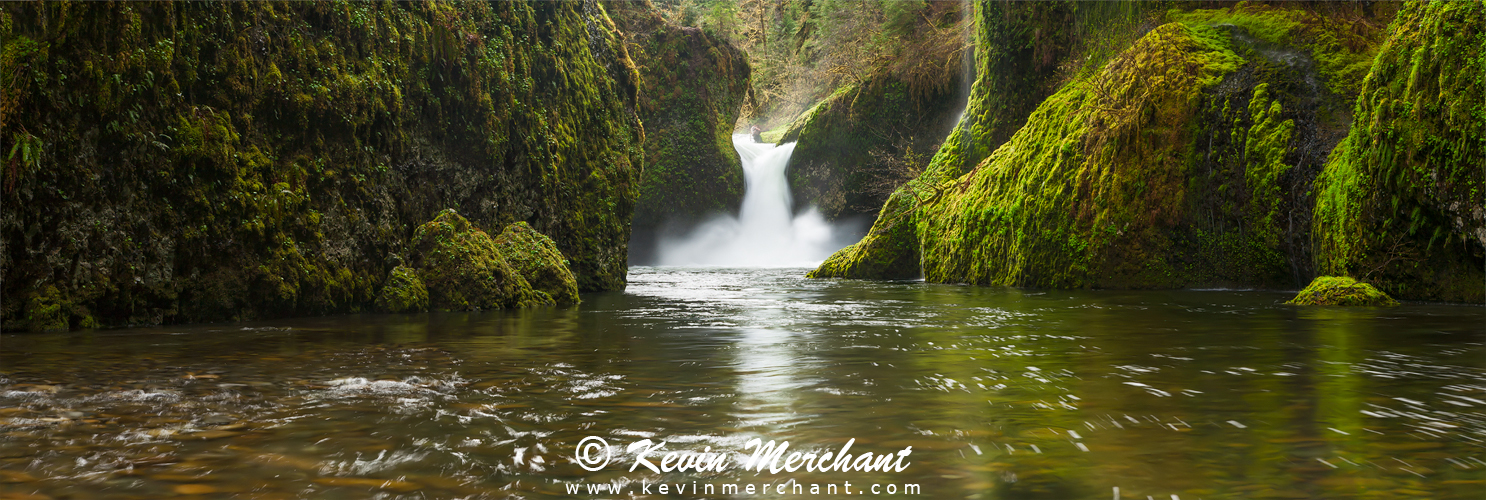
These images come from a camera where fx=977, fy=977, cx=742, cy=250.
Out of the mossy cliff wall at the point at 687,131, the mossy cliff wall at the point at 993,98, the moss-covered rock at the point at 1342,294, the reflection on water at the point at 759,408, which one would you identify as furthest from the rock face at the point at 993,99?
the mossy cliff wall at the point at 687,131

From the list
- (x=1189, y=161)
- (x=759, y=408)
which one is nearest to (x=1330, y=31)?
(x=1189, y=161)

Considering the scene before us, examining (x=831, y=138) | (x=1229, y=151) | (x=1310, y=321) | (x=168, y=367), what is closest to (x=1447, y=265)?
(x=1310, y=321)

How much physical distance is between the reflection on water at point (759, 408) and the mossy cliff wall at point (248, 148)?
0.76 m

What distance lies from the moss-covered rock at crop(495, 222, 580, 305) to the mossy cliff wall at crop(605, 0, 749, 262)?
1968cm

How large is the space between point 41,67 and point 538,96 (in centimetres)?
717

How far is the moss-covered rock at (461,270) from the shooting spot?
35.1 feet

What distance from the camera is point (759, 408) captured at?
4105 mm

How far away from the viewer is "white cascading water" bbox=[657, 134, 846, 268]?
105 ft

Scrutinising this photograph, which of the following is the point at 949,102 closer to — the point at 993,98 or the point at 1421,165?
the point at 993,98

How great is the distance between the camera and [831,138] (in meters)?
31.3

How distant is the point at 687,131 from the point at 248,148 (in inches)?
952

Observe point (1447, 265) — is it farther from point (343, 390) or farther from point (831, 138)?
point (831, 138)

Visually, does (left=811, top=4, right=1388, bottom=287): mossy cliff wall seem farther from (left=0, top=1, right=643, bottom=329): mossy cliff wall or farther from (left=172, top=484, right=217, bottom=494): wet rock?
(left=172, top=484, right=217, bottom=494): wet rock

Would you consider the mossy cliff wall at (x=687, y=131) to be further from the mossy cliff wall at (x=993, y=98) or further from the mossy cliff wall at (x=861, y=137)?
the mossy cliff wall at (x=993, y=98)
